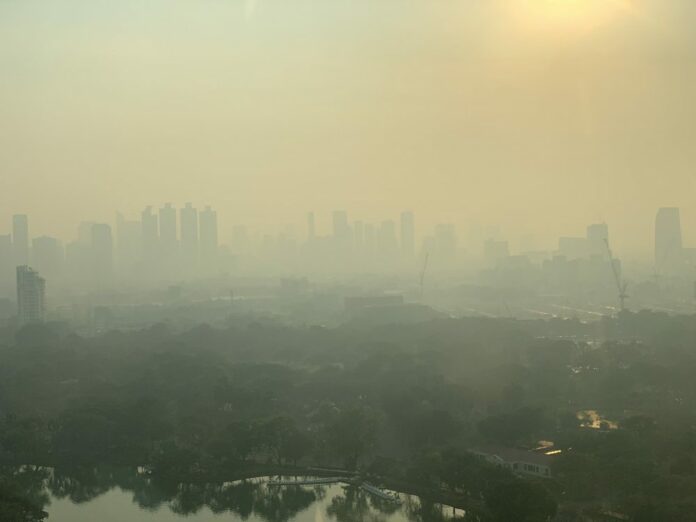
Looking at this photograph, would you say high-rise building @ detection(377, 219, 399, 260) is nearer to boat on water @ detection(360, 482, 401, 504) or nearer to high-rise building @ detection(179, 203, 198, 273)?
high-rise building @ detection(179, 203, 198, 273)

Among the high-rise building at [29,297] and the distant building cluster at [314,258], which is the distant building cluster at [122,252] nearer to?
the distant building cluster at [314,258]

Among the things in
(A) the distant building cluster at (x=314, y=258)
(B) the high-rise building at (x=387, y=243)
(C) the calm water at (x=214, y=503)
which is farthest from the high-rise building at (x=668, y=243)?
(C) the calm water at (x=214, y=503)

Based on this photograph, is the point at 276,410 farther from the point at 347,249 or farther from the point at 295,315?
the point at 347,249

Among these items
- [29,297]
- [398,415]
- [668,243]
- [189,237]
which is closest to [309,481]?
[398,415]

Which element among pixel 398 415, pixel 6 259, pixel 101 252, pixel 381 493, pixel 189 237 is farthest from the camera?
pixel 189 237

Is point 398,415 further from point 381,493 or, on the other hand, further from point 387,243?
point 387,243

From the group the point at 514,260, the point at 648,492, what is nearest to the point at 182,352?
the point at 648,492

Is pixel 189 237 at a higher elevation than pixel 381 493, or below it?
Answer: higher
